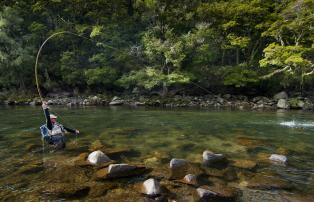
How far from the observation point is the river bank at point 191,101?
26.5 metres

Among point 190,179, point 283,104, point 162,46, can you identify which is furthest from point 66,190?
point 283,104

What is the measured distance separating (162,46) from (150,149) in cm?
1826

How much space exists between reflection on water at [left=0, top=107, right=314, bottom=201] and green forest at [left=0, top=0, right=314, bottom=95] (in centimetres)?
1068

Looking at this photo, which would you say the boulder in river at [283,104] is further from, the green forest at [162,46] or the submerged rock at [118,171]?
the submerged rock at [118,171]

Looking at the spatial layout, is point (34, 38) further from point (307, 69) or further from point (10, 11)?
point (307, 69)

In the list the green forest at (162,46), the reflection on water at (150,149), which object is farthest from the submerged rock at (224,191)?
the green forest at (162,46)

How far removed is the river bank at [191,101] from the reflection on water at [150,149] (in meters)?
7.90

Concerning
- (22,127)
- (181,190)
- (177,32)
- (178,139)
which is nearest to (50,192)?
(181,190)

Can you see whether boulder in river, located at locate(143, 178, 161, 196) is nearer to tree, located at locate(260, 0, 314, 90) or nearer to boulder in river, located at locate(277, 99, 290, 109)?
tree, located at locate(260, 0, 314, 90)

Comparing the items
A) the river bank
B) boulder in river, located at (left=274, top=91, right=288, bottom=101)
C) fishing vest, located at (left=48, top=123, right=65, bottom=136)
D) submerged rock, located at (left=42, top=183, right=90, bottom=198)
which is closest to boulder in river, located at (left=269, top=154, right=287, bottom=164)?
submerged rock, located at (left=42, top=183, right=90, bottom=198)

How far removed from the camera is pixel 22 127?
16.0 m

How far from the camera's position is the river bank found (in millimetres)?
26516

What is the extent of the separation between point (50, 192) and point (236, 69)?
2505 centimetres

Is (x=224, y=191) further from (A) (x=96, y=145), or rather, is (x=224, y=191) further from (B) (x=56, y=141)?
(B) (x=56, y=141)
